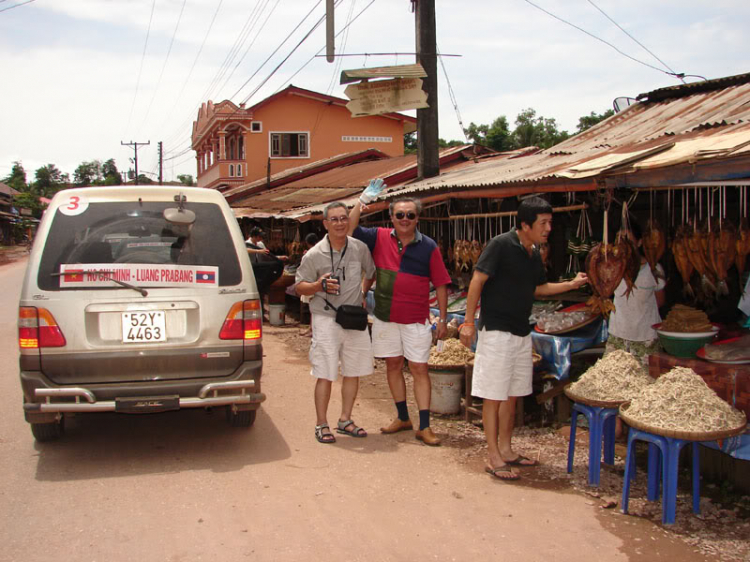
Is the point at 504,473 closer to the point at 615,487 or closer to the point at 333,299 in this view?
the point at 615,487

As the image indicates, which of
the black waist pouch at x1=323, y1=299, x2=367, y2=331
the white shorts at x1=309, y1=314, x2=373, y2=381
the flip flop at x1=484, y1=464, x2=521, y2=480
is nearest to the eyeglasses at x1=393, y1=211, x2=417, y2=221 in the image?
the black waist pouch at x1=323, y1=299, x2=367, y2=331

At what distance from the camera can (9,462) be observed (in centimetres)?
488

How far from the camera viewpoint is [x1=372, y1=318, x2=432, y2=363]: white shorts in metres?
5.40

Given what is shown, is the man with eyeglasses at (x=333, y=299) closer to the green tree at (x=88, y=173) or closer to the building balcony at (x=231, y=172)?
the building balcony at (x=231, y=172)

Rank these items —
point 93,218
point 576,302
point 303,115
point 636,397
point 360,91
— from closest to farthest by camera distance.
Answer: point 636,397 < point 93,218 < point 576,302 < point 360,91 < point 303,115

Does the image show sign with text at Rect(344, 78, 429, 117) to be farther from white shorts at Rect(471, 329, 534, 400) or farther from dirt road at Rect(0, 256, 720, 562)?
white shorts at Rect(471, 329, 534, 400)

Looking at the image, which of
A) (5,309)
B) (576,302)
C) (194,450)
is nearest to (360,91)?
(576,302)

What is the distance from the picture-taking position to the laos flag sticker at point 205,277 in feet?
15.8

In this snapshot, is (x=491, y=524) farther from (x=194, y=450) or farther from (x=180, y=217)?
(x=180, y=217)

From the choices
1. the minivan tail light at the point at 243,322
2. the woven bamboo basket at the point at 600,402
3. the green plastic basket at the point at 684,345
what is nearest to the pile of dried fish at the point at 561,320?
the green plastic basket at the point at 684,345

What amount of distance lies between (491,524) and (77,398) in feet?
9.55

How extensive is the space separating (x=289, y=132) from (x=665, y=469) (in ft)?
95.1

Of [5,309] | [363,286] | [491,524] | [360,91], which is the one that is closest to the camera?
[491,524]

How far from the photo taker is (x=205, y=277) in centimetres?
482
